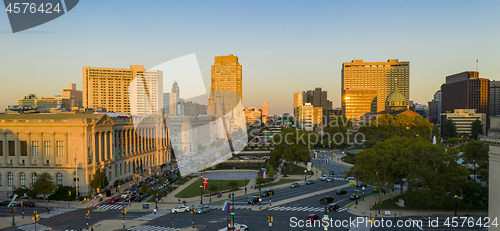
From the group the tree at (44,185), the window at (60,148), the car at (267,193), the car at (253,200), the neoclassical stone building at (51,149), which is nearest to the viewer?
the car at (253,200)

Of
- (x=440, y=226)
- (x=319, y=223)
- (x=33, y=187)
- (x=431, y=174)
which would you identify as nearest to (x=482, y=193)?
(x=431, y=174)

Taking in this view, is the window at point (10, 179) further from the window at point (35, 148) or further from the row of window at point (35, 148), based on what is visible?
the window at point (35, 148)

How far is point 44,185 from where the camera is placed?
64.3 meters

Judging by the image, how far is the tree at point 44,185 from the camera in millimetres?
64062

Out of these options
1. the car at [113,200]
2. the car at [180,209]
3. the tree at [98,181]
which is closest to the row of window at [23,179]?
the tree at [98,181]

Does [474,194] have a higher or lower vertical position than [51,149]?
lower

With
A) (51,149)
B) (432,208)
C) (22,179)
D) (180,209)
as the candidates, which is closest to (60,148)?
(51,149)

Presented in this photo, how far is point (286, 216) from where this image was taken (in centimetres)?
5259

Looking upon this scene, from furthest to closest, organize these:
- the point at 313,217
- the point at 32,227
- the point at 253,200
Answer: the point at 253,200 → the point at 313,217 → the point at 32,227

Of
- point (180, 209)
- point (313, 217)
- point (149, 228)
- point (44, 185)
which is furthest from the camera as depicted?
point (44, 185)

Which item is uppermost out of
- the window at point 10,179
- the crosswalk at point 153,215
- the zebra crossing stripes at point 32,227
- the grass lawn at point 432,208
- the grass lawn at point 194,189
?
the window at point 10,179

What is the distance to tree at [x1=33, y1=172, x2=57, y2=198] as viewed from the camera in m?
64.1

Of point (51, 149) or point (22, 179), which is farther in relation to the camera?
point (22, 179)

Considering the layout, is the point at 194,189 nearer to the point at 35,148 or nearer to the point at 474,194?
the point at 35,148
